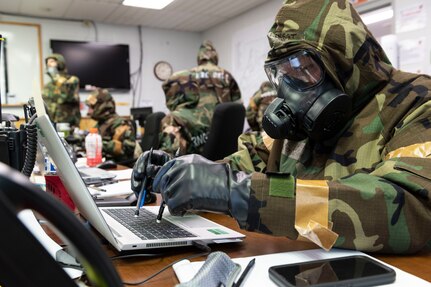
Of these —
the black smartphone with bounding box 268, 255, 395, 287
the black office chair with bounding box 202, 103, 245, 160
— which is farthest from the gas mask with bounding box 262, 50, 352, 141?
the black office chair with bounding box 202, 103, 245, 160

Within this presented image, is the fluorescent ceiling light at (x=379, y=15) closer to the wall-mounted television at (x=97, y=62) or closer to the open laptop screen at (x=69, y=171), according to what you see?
the open laptop screen at (x=69, y=171)

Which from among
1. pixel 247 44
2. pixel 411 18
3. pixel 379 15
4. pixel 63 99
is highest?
pixel 247 44

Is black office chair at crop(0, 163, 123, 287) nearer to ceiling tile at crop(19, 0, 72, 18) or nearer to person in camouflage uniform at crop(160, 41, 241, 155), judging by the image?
person in camouflage uniform at crop(160, 41, 241, 155)

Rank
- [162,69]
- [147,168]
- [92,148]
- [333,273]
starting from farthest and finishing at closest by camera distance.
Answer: [162,69]
[92,148]
[147,168]
[333,273]

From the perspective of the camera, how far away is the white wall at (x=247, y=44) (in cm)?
481

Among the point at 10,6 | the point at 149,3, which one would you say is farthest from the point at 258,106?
the point at 10,6

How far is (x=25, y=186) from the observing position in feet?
0.69

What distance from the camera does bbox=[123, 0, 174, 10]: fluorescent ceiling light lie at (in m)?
4.66

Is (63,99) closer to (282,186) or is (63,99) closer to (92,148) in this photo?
(92,148)

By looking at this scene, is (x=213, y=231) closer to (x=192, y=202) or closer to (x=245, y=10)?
(x=192, y=202)

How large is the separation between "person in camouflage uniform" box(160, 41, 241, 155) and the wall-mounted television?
3218 millimetres

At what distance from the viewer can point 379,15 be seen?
3.38 metres

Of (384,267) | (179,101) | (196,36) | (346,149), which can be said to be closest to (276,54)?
→ (346,149)

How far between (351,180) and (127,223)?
17.3 inches
